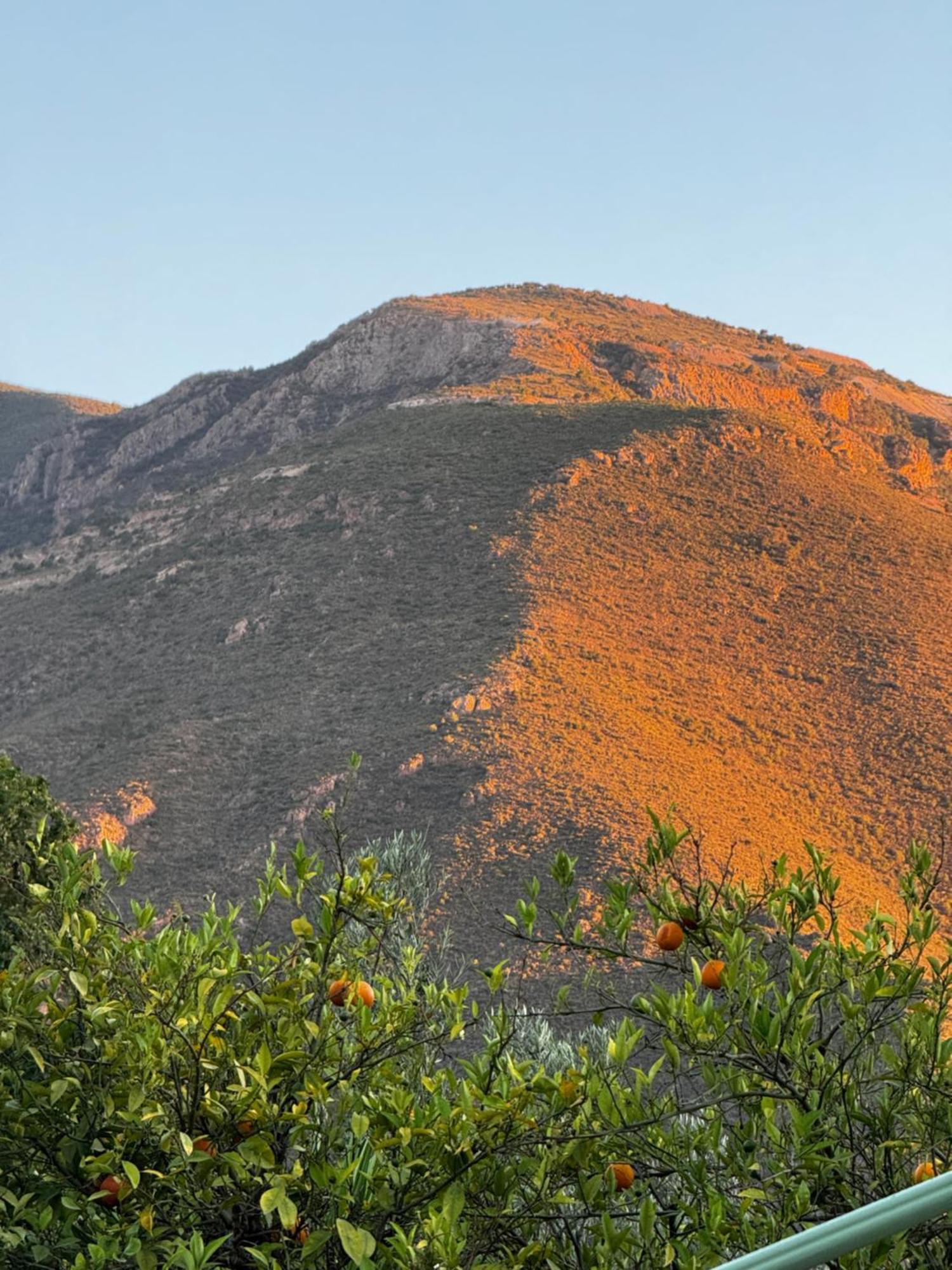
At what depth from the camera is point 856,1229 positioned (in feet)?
4.99

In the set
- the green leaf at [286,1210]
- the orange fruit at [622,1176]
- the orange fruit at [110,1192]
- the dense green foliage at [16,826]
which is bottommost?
the dense green foliage at [16,826]

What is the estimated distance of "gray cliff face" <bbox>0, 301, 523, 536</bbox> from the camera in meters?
64.5

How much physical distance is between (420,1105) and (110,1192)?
93 centimetres

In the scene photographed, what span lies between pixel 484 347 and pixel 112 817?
4004 cm

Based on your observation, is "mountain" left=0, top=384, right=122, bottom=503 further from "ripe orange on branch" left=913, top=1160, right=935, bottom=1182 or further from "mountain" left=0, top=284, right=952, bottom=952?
"ripe orange on branch" left=913, top=1160, right=935, bottom=1182

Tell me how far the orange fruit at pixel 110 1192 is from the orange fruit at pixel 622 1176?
1402 mm

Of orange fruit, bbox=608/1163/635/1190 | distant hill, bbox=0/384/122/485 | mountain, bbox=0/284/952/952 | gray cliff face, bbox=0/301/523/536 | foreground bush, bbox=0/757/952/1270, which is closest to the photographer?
foreground bush, bbox=0/757/952/1270

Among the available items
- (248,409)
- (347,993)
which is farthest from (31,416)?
(347,993)

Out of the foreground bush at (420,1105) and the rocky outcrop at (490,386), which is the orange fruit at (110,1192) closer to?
the foreground bush at (420,1105)

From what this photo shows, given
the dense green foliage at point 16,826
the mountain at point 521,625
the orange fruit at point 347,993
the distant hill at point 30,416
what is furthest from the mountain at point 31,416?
the orange fruit at point 347,993

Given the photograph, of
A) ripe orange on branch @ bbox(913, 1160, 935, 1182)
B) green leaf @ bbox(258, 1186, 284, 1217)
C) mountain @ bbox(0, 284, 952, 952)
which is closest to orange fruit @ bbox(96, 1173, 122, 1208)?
green leaf @ bbox(258, 1186, 284, 1217)

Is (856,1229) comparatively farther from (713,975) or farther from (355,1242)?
(713,975)

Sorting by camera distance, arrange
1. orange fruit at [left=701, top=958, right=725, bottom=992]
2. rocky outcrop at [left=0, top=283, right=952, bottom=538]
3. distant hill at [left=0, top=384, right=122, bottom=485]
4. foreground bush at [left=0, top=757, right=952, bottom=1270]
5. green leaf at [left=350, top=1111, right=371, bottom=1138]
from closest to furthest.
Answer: green leaf at [left=350, top=1111, right=371, bottom=1138] → foreground bush at [left=0, top=757, right=952, bottom=1270] → orange fruit at [left=701, top=958, right=725, bottom=992] → rocky outcrop at [left=0, top=283, right=952, bottom=538] → distant hill at [left=0, top=384, right=122, bottom=485]

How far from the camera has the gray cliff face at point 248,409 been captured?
64.5 meters
